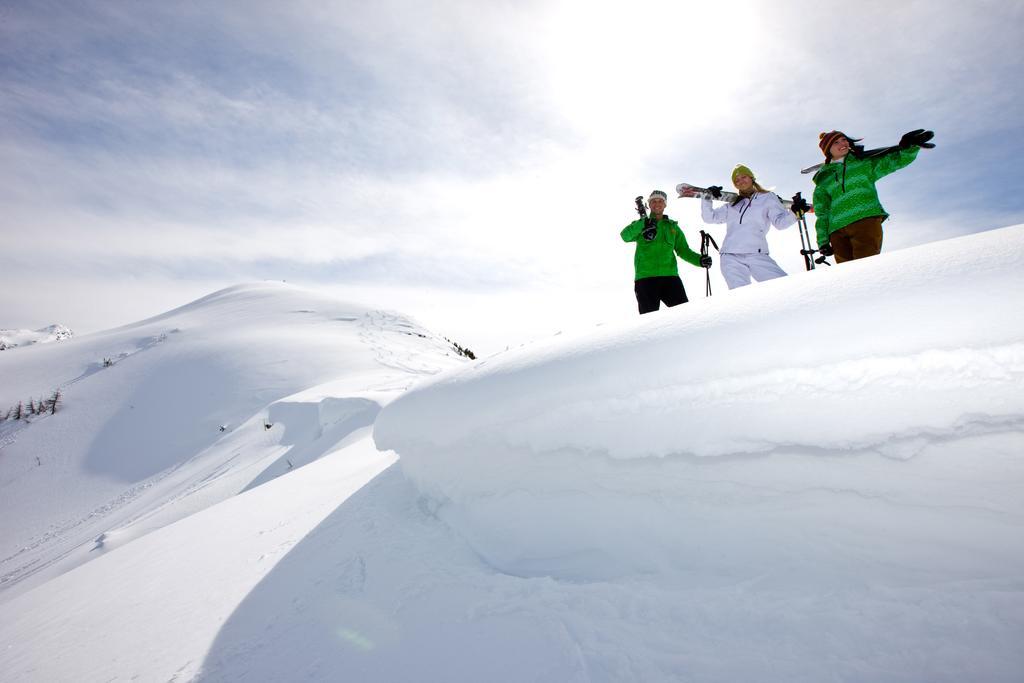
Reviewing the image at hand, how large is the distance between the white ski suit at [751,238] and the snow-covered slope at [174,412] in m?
4.41

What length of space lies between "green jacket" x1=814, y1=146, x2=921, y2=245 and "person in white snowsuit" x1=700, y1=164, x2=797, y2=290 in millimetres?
284

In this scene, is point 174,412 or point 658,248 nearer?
point 658,248

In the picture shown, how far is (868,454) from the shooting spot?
1070 millimetres

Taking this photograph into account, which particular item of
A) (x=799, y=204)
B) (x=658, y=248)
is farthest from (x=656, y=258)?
(x=799, y=204)

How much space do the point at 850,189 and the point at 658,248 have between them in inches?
59.2

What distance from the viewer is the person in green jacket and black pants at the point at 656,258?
14.1ft

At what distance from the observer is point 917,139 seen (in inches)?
123

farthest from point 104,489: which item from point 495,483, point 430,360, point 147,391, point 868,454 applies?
point 868,454

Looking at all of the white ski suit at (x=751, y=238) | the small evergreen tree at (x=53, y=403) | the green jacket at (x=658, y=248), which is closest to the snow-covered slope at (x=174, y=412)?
the small evergreen tree at (x=53, y=403)

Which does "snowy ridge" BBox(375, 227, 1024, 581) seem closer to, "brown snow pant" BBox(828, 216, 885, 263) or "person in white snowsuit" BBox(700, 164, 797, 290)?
"brown snow pant" BBox(828, 216, 885, 263)

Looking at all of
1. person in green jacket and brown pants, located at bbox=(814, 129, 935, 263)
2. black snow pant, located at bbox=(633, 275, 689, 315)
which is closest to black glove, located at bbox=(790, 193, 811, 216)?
person in green jacket and brown pants, located at bbox=(814, 129, 935, 263)

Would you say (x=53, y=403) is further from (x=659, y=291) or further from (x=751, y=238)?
(x=751, y=238)

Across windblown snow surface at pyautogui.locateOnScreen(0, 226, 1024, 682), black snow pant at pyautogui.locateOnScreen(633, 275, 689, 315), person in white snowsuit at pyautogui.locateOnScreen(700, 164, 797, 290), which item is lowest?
windblown snow surface at pyautogui.locateOnScreen(0, 226, 1024, 682)

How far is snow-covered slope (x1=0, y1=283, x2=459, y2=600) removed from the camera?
19.7ft
